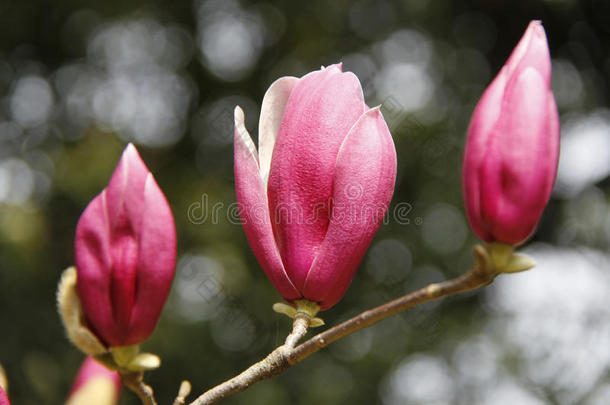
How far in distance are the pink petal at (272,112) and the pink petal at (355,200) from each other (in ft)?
0.31

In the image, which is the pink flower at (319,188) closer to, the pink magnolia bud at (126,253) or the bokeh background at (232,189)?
the pink magnolia bud at (126,253)

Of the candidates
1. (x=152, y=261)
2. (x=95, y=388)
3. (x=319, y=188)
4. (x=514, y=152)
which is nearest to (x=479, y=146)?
(x=514, y=152)

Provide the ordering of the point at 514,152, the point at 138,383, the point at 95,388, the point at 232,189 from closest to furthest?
1. the point at 514,152
2. the point at 138,383
3. the point at 95,388
4. the point at 232,189

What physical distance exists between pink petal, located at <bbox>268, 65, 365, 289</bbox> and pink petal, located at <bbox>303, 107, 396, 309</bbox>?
1cm

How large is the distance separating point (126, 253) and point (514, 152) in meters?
0.31

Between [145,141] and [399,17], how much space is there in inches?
52.5

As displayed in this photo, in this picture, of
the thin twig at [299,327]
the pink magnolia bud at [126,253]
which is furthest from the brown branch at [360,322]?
the pink magnolia bud at [126,253]

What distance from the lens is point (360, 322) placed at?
0.47m

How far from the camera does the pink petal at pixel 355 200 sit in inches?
20.0

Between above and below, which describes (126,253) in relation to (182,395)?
above

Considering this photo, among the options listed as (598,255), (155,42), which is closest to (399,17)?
(155,42)

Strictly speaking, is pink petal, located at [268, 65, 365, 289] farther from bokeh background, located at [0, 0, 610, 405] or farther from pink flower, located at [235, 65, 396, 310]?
bokeh background, located at [0, 0, 610, 405]

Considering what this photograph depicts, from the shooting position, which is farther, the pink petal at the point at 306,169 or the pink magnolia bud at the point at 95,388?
the pink magnolia bud at the point at 95,388

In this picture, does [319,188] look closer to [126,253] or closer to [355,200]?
[355,200]
